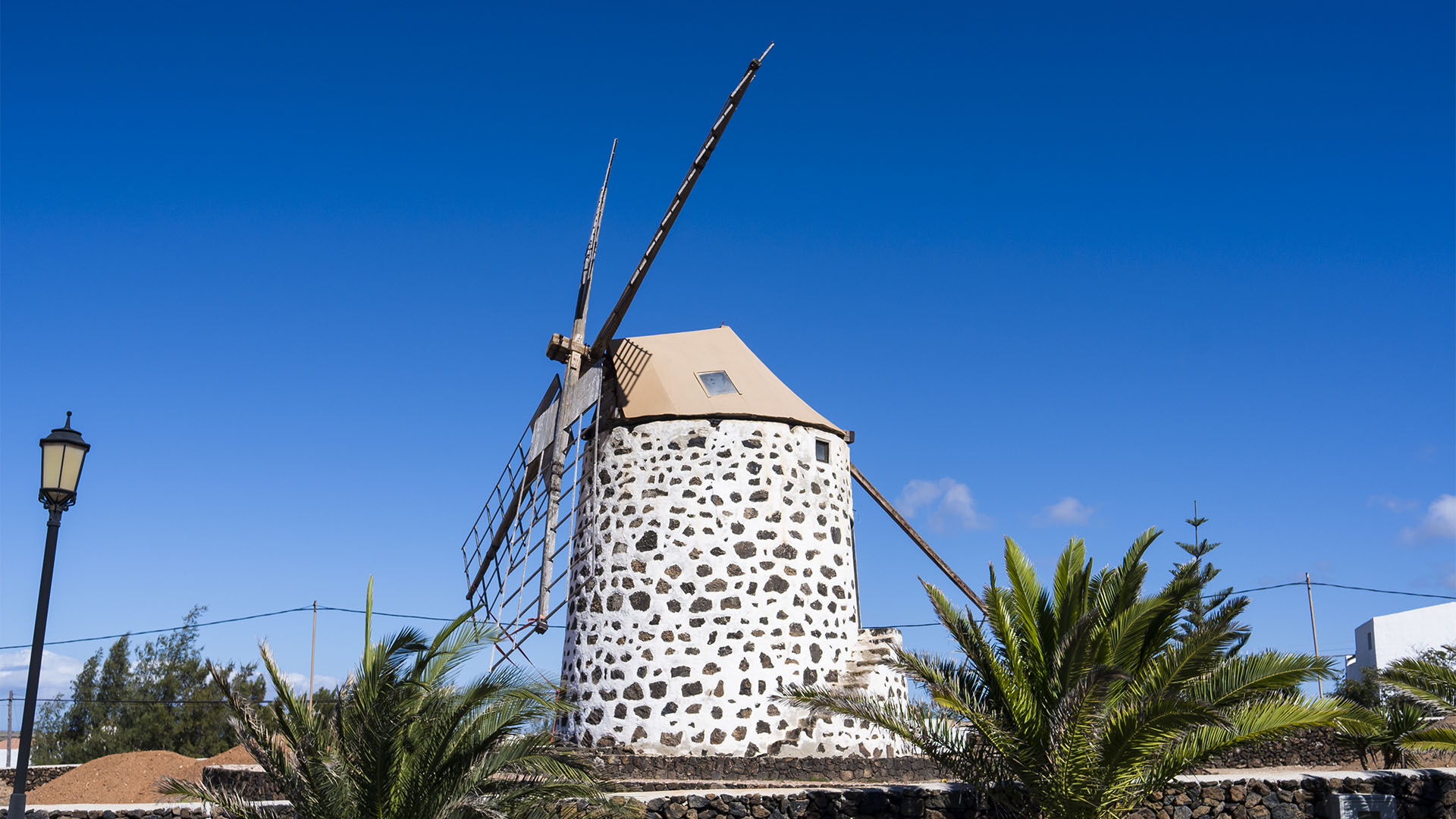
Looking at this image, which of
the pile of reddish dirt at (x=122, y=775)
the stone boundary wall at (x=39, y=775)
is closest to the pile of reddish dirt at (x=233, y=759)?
the pile of reddish dirt at (x=122, y=775)

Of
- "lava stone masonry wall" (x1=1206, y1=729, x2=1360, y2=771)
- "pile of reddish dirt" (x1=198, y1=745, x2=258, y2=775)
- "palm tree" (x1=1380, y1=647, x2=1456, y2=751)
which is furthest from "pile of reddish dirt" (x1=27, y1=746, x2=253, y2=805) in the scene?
"lava stone masonry wall" (x1=1206, y1=729, x2=1360, y2=771)

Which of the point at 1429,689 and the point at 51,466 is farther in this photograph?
the point at 1429,689

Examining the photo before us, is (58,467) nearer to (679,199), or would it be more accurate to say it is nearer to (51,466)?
(51,466)

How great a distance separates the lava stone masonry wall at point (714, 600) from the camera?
11953 millimetres

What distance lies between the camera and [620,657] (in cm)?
1228

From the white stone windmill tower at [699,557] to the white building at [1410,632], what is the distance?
89.4 ft

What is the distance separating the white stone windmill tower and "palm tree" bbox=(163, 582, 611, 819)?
4062 mm

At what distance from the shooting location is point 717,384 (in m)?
13.4

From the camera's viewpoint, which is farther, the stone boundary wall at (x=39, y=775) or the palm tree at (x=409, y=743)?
the stone boundary wall at (x=39, y=775)

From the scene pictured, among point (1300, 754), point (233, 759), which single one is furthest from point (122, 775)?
point (1300, 754)

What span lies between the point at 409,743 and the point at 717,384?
673cm

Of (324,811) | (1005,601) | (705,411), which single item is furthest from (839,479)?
(324,811)

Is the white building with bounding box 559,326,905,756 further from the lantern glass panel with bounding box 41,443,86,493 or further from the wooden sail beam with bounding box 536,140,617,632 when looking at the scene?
the lantern glass panel with bounding box 41,443,86,493

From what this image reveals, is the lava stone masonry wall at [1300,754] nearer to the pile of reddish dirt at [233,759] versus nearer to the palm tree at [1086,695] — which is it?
the palm tree at [1086,695]
